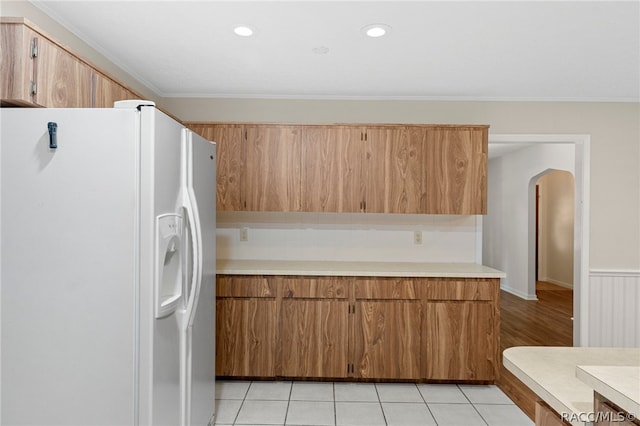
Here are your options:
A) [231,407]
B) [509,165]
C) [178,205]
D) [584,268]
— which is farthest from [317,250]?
[509,165]

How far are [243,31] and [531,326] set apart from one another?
15.3 ft

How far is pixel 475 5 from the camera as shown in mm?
1945

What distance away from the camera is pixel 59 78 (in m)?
1.68

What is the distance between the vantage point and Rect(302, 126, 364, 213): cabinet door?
3.13m

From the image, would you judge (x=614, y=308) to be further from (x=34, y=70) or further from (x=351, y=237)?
(x=34, y=70)

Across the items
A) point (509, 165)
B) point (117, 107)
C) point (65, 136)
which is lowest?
point (65, 136)

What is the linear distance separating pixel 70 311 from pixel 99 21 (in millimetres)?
1736

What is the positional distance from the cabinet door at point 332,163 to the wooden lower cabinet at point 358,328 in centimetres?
74

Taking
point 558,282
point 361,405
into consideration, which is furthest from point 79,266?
point 558,282

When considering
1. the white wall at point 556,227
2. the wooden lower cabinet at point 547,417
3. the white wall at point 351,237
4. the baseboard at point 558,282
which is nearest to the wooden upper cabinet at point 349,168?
the white wall at point 351,237

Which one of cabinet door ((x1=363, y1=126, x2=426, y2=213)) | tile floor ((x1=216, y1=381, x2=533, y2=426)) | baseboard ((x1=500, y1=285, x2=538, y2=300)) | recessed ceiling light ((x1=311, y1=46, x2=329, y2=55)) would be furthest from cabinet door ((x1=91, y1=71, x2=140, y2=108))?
baseboard ((x1=500, y1=285, x2=538, y2=300))

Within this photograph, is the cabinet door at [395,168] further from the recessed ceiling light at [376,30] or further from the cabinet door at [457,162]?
the recessed ceiling light at [376,30]

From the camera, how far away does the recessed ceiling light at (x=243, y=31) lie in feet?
7.25

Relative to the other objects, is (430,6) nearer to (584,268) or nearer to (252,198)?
(252,198)
